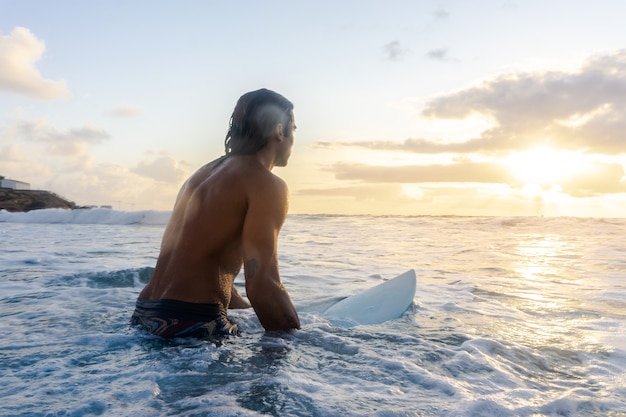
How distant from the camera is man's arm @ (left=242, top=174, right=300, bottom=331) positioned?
263 cm

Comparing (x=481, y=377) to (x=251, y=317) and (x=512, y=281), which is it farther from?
(x=512, y=281)

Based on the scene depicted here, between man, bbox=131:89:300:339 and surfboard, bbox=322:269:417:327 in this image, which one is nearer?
man, bbox=131:89:300:339

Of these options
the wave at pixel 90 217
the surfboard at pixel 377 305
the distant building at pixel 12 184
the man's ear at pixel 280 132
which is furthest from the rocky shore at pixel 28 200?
the man's ear at pixel 280 132

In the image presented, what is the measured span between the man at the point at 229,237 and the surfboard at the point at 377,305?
3.10 ft

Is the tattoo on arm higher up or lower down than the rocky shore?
lower down

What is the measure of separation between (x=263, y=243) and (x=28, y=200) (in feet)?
132

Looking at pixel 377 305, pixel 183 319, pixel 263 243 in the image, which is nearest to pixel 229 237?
pixel 263 243

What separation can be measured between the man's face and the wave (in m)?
22.4

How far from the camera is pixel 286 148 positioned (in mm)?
3012

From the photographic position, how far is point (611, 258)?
9047 millimetres

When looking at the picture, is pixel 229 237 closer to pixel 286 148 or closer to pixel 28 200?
pixel 286 148

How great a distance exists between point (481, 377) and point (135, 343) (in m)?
1.87

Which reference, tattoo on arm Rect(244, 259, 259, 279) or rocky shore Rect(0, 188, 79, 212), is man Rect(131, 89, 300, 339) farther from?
rocky shore Rect(0, 188, 79, 212)

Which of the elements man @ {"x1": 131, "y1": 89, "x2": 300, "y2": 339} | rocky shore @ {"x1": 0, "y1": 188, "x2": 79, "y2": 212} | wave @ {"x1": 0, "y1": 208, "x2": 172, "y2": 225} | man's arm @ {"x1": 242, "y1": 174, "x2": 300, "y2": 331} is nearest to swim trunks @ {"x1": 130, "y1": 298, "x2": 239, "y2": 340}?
man @ {"x1": 131, "y1": 89, "x2": 300, "y2": 339}
